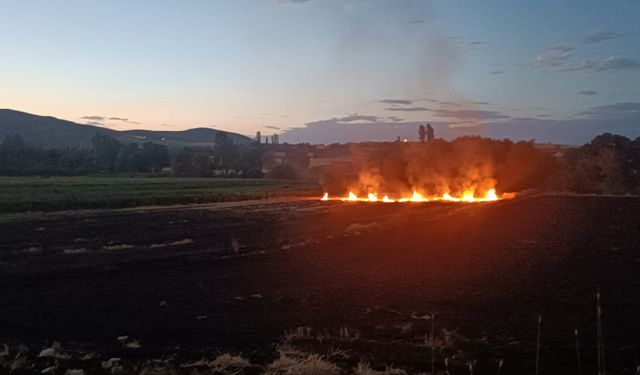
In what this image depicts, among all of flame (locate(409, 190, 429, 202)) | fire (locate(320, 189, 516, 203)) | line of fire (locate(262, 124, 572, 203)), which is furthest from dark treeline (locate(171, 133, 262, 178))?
flame (locate(409, 190, 429, 202))

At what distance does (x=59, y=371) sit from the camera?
10.3 m

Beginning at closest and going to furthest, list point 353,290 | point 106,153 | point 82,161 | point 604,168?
1. point 353,290
2. point 604,168
3. point 82,161
4. point 106,153

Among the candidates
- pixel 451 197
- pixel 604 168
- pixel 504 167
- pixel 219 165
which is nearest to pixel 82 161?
Answer: pixel 219 165

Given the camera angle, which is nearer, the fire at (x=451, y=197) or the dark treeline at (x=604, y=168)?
the fire at (x=451, y=197)

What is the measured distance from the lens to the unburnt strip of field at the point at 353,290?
1169 centimetres

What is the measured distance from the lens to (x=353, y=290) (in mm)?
17125

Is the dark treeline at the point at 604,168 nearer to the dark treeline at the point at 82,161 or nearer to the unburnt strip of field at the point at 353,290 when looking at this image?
the unburnt strip of field at the point at 353,290

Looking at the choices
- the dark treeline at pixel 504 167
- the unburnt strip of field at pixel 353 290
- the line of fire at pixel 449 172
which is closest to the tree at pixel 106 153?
the dark treeline at pixel 504 167

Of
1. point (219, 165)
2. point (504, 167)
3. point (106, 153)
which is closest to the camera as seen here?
point (504, 167)

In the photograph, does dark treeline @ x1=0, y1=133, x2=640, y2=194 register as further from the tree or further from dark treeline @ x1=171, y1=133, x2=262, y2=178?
the tree

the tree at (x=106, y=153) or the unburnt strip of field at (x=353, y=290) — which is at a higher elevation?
the tree at (x=106, y=153)

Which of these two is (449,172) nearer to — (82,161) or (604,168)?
(604,168)

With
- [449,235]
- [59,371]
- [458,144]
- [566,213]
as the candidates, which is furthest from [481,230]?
[458,144]

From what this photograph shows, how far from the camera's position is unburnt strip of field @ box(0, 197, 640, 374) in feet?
38.3
